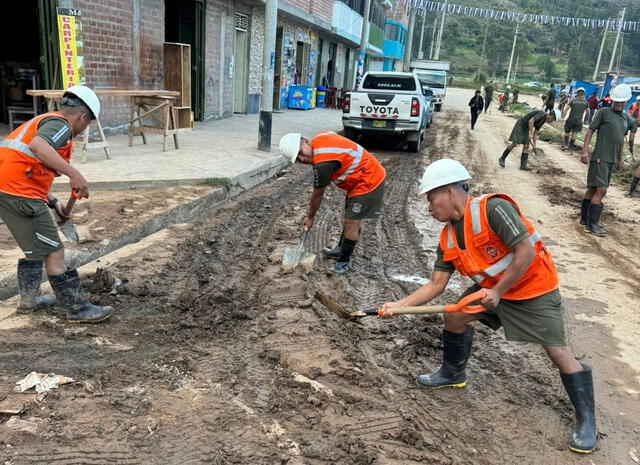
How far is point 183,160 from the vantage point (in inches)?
353

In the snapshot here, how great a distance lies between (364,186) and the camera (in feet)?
17.4

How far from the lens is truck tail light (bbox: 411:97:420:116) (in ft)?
42.2

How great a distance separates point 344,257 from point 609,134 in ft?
14.6

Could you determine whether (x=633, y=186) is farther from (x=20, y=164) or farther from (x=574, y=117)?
(x=20, y=164)

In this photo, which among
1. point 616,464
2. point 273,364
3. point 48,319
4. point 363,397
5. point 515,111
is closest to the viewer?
point 616,464

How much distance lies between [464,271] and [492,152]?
12986 mm

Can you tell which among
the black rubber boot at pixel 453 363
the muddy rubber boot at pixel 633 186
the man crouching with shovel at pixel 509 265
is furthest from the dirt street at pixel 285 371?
the muddy rubber boot at pixel 633 186

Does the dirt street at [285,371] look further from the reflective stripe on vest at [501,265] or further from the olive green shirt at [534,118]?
the olive green shirt at [534,118]

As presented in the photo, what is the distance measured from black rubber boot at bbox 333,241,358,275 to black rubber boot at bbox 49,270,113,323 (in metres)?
2.35

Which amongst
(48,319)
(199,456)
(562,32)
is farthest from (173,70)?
(562,32)

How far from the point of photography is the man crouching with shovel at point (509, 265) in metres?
2.81

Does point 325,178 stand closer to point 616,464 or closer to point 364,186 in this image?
point 364,186

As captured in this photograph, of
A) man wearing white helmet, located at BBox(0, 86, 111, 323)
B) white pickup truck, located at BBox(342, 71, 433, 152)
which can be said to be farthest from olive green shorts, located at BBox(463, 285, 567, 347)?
white pickup truck, located at BBox(342, 71, 433, 152)

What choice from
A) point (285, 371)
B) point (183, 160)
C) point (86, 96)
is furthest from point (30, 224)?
point (183, 160)
